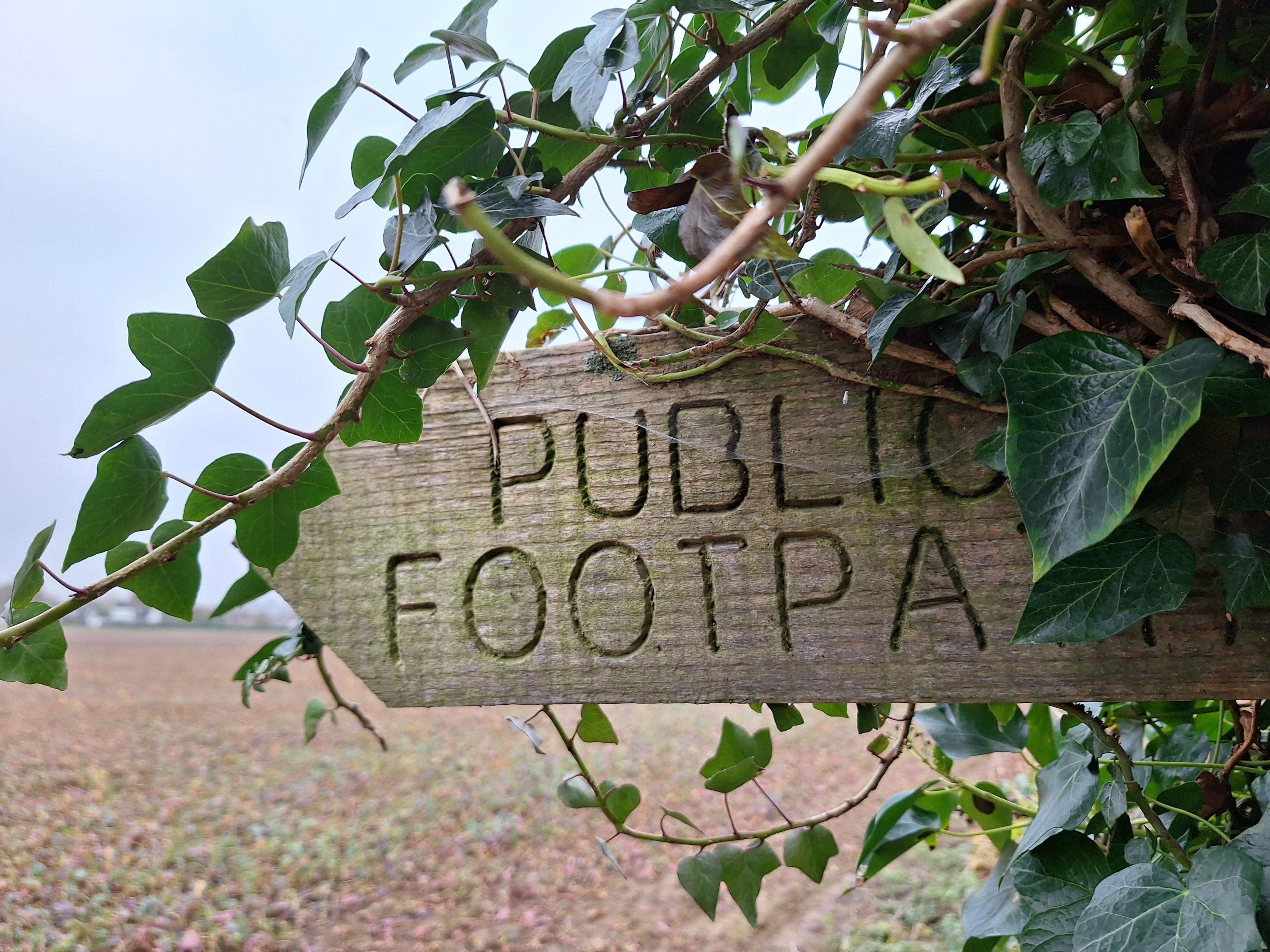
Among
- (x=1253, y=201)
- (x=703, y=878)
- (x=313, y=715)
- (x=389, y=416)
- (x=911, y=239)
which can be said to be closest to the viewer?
(x=911, y=239)

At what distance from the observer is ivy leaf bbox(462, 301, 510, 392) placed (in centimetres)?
35

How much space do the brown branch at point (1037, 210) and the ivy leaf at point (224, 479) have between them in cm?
35

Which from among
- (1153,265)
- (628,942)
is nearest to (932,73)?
(1153,265)

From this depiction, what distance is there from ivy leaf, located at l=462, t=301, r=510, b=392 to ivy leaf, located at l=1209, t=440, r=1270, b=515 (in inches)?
11.9

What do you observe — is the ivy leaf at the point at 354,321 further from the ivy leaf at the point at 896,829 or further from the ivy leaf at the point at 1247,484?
the ivy leaf at the point at 896,829

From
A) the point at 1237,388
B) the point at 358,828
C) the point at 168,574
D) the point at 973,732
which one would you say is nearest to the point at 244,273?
the point at 168,574

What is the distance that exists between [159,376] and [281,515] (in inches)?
3.5

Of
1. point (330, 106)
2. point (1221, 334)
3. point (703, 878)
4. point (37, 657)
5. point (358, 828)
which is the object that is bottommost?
point (358, 828)

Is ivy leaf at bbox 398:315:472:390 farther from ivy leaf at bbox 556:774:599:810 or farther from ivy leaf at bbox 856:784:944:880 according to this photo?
ivy leaf at bbox 856:784:944:880

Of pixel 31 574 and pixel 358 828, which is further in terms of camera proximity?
pixel 358 828

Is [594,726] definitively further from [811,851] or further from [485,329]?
[485,329]

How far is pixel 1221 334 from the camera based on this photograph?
9.7 inches

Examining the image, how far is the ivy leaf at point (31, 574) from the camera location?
339 mm

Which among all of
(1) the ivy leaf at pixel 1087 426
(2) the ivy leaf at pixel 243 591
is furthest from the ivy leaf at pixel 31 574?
(1) the ivy leaf at pixel 1087 426
